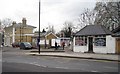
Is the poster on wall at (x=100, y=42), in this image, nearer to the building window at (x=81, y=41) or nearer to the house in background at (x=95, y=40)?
the house in background at (x=95, y=40)

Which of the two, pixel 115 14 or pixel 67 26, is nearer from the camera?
pixel 115 14

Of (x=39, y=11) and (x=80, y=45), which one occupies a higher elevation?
(x=39, y=11)

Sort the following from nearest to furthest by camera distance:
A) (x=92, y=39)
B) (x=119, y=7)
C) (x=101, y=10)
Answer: (x=92, y=39), (x=119, y=7), (x=101, y=10)

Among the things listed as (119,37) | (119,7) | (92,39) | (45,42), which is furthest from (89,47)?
(45,42)

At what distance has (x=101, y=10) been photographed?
60.2 metres

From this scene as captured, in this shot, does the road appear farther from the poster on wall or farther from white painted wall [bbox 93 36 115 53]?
the poster on wall

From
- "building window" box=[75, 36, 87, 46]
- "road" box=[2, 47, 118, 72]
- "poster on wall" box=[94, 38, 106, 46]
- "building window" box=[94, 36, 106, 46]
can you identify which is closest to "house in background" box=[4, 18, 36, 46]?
"building window" box=[75, 36, 87, 46]

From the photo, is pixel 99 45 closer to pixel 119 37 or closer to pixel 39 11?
pixel 119 37

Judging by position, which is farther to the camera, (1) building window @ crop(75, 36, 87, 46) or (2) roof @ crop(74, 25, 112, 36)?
(1) building window @ crop(75, 36, 87, 46)

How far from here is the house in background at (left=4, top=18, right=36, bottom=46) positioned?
92.1 meters

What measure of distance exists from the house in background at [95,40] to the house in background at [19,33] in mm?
48155

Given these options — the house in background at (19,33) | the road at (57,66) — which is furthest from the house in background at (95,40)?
the house in background at (19,33)

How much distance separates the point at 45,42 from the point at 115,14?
680 inches

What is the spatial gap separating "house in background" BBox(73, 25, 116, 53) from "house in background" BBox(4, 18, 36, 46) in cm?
4815
